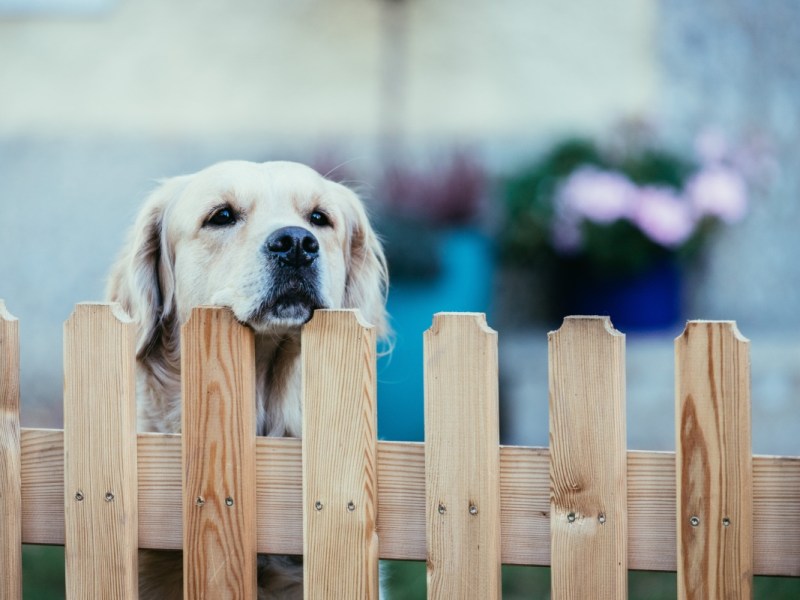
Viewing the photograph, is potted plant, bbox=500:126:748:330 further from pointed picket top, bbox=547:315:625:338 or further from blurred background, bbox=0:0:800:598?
pointed picket top, bbox=547:315:625:338

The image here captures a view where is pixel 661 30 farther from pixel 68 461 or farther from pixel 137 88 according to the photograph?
pixel 68 461

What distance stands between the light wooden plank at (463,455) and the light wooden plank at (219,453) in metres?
0.34

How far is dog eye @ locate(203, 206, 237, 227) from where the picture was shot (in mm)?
2611

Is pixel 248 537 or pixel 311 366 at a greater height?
pixel 311 366

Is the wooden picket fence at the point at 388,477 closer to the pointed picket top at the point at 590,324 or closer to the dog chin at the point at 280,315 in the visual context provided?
the pointed picket top at the point at 590,324

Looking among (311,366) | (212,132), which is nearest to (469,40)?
(212,132)

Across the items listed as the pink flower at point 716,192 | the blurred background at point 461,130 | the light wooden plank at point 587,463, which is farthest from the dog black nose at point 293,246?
the pink flower at point 716,192

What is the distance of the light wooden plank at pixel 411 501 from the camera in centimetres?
183

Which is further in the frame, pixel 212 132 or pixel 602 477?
pixel 212 132

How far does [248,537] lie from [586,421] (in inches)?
26.1

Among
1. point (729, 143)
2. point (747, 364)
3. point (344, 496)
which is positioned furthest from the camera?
point (729, 143)

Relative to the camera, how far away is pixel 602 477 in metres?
1.85

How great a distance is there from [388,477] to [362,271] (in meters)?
1.10

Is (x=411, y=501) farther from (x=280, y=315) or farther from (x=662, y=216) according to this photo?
(x=662, y=216)
